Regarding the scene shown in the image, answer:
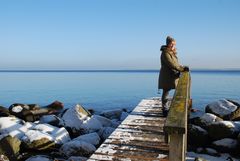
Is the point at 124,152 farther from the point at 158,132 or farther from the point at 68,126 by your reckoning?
the point at 68,126

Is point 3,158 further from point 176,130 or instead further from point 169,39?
point 176,130

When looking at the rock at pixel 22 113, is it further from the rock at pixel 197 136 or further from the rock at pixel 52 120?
the rock at pixel 197 136

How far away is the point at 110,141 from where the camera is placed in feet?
22.3

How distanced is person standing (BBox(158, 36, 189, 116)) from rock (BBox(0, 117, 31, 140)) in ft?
17.4

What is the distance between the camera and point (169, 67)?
318 inches

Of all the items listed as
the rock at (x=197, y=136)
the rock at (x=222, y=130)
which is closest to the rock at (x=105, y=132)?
the rock at (x=197, y=136)

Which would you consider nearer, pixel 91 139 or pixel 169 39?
pixel 169 39

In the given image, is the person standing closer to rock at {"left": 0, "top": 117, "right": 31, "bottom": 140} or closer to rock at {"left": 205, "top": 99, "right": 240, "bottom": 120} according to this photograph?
rock at {"left": 205, "top": 99, "right": 240, "bottom": 120}

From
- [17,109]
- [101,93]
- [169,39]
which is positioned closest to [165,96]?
[169,39]

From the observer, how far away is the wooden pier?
13.0 feet

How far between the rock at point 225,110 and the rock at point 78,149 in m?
6.20

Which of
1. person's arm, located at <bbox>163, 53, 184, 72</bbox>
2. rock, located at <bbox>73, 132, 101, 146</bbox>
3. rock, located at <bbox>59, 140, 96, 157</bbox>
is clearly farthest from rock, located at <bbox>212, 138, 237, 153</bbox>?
rock, located at <bbox>59, 140, 96, 157</bbox>

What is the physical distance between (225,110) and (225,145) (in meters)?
2.69

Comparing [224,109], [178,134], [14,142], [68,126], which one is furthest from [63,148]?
[224,109]
